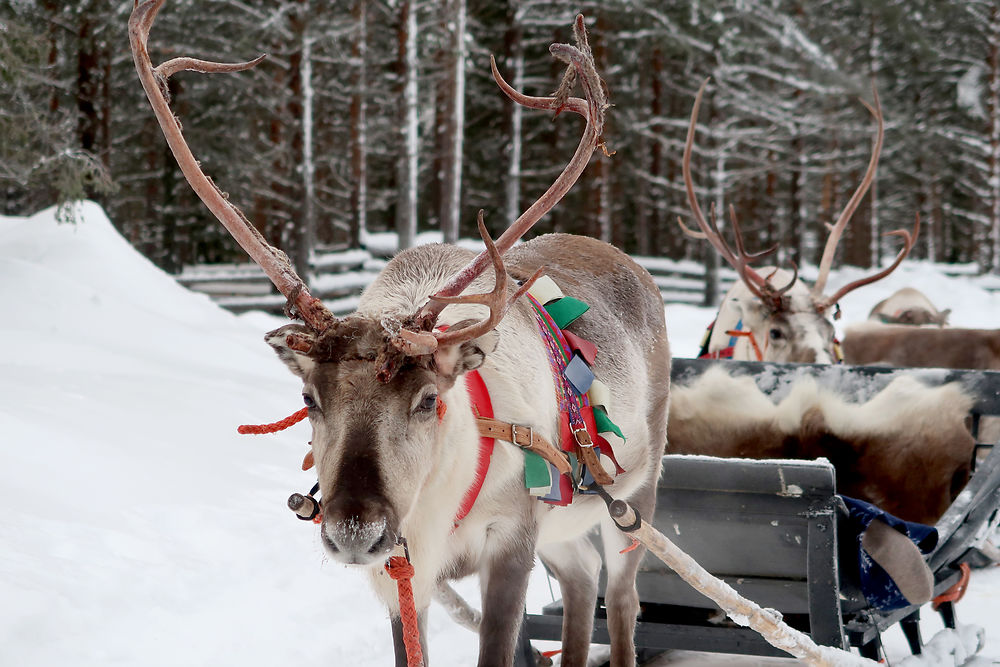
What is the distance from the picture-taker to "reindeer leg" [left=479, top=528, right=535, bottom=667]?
8.04 ft

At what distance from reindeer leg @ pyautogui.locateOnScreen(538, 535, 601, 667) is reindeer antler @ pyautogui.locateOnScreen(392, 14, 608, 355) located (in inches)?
61.1

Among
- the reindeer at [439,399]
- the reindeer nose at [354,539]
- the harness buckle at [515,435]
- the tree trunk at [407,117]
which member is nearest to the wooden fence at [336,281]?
the tree trunk at [407,117]

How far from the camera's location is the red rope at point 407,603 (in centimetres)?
220

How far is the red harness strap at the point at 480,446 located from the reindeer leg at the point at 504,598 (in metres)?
0.18

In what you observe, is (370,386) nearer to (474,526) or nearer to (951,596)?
(474,526)

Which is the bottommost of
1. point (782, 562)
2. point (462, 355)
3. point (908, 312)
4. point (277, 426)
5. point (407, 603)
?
point (908, 312)

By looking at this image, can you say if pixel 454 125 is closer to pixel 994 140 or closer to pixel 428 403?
pixel 428 403

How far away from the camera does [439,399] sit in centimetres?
222

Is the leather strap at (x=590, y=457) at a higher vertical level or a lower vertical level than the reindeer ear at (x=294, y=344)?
lower

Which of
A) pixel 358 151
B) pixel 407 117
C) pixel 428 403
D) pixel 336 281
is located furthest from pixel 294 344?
pixel 358 151

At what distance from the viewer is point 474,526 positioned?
97.1 inches

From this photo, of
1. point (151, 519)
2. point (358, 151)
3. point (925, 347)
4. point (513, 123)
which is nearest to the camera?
point (151, 519)

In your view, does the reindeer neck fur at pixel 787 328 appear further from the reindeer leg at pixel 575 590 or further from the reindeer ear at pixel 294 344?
the reindeer ear at pixel 294 344

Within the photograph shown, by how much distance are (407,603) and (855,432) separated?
10.2 feet
